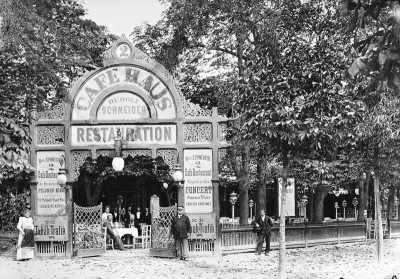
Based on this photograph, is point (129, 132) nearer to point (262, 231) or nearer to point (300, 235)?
point (262, 231)

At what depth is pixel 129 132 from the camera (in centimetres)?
2012

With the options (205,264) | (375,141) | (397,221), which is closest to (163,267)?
(205,264)

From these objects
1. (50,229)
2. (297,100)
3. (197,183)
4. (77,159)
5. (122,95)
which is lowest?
(50,229)

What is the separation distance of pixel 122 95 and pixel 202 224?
444cm

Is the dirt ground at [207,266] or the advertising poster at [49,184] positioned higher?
the advertising poster at [49,184]

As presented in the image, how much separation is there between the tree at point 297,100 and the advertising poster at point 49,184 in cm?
731

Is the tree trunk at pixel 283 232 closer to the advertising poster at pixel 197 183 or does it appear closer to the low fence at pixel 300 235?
the advertising poster at pixel 197 183

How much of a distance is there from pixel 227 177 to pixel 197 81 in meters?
6.72

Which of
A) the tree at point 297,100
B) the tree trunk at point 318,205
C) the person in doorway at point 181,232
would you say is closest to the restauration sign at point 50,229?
the person in doorway at point 181,232

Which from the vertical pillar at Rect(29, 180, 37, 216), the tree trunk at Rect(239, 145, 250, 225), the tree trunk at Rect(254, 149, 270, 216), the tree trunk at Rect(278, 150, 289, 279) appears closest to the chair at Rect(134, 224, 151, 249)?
the tree trunk at Rect(239, 145, 250, 225)

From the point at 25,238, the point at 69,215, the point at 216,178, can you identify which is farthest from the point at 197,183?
the point at 25,238

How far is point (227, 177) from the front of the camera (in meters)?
34.3

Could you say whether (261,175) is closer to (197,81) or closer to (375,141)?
(197,81)

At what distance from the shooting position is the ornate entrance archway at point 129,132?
65.7 feet
